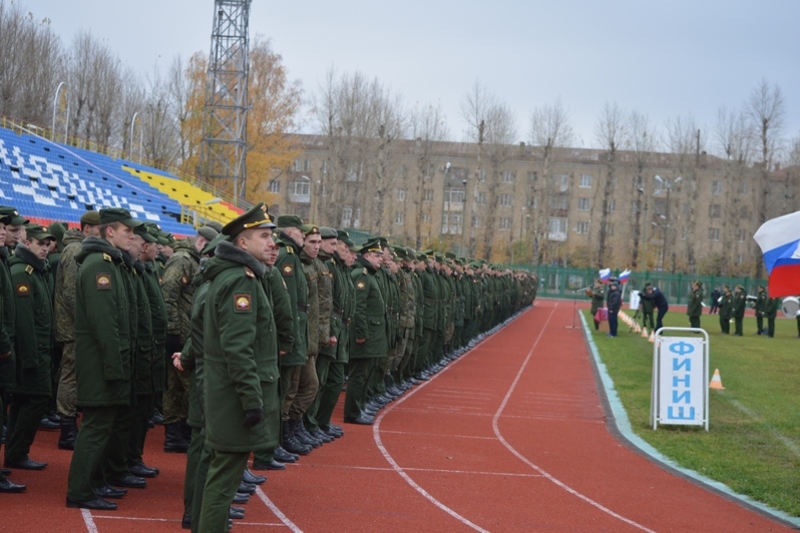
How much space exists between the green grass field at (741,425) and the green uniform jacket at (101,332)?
19.1ft

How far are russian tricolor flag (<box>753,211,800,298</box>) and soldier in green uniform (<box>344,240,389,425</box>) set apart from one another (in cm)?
457

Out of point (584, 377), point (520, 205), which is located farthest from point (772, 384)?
point (520, 205)

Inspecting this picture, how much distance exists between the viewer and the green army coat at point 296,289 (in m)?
9.02

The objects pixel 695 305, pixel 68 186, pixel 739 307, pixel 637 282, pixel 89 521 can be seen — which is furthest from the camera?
pixel 637 282

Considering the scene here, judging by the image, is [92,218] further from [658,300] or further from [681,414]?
[658,300]

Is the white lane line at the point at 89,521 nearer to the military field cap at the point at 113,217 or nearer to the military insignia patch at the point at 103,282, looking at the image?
the military insignia patch at the point at 103,282

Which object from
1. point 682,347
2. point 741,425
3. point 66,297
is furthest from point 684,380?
point 66,297

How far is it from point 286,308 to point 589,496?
12.1 feet

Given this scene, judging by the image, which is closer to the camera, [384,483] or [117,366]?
[117,366]

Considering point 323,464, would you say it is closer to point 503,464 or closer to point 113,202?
point 503,464

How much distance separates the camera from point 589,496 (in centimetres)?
912

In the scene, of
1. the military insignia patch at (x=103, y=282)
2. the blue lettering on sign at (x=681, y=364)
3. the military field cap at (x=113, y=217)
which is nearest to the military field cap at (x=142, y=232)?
the military field cap at (x=113, y=217)

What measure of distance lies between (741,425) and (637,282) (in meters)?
61.7

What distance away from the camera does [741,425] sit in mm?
14094
